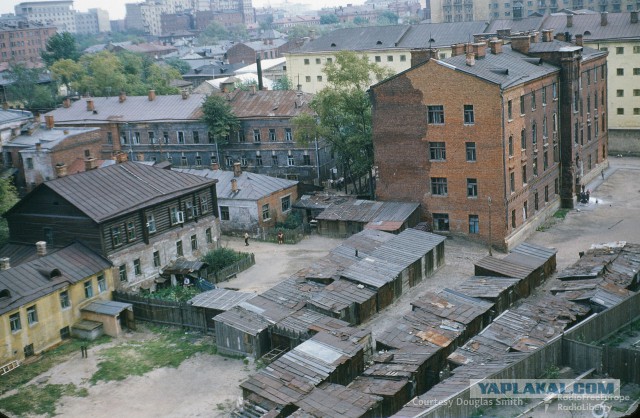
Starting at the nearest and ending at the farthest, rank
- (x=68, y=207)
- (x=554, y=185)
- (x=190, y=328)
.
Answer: (x=190, y=328) → (x=68, y=207) → (x=554, y=185)

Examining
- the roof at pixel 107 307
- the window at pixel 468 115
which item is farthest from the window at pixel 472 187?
the roof at pixel 107 307

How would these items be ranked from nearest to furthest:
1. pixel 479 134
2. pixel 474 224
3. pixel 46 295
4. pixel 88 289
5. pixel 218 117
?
pixel 46 295 → pixel 88 289 → pixel 479 134 → pixel 474 224 → pixel 218 117

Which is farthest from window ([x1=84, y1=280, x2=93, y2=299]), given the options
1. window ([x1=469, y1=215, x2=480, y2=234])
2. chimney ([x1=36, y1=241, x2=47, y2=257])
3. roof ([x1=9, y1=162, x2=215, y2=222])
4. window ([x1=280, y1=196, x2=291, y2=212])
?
window ([x1=469, y1=215, x2=480, y2=234])

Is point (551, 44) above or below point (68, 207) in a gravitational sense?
above

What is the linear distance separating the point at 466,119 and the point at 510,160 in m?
4.42

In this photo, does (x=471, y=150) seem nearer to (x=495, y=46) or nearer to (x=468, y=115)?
(x=468, y=115)

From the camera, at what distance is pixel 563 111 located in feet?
210

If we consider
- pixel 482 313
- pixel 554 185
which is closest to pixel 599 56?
pixel 554 185

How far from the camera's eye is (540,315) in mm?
36281

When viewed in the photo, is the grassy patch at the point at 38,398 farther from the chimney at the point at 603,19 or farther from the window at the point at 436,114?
the chimney at the point at 603,19

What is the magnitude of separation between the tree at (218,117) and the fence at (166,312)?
3134cm

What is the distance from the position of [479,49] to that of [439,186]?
11364 mm

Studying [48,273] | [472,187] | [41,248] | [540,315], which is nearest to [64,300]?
A: [48,273]

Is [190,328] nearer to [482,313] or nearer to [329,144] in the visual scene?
[482,313]
